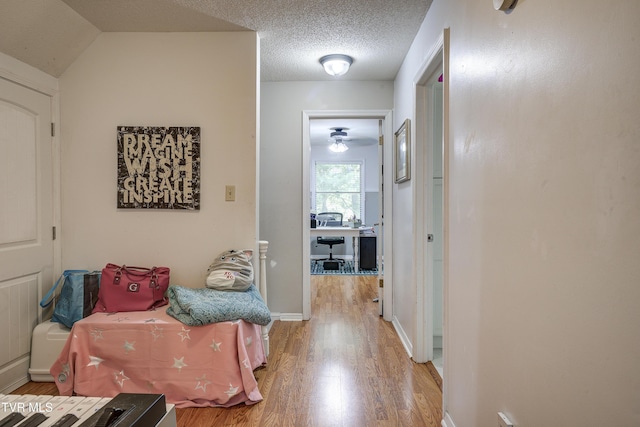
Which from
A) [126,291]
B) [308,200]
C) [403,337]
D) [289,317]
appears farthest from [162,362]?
[308,200]

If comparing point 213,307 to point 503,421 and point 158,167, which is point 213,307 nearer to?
point 158,167

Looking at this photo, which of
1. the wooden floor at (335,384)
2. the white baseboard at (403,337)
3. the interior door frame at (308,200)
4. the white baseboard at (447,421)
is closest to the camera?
the white baseboard at (447,421)

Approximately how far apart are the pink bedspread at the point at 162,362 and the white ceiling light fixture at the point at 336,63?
2.12 m

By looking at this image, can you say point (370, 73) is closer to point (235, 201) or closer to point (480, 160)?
point (235, 201)

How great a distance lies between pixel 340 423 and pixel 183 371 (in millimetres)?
892

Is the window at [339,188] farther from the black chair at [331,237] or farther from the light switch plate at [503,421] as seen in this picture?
the light switch plate at [503,421]

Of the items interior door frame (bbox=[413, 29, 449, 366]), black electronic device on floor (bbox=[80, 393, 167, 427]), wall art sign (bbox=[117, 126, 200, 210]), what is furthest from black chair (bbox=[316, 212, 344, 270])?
black electronic device on floor (bbox=[80, 393, 167, 427])

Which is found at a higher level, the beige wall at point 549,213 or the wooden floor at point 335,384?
the beige wall at point 549,213

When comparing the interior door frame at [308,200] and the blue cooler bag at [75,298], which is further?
the interior door frame at [308,200]

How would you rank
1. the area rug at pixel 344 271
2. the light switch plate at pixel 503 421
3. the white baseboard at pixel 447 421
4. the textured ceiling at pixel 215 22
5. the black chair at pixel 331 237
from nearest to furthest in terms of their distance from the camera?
the light switch plate at pixel 503 421 → the white baseboard at pixel 447 421 → the textured ceiling at pixel 215 22 → the area rug at pixel 344 271 → the black chair at pixel 331 237

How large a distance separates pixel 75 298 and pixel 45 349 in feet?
1.30

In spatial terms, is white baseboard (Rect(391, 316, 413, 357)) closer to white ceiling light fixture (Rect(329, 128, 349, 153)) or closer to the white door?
the white door

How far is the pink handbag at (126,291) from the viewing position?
7.28 ft

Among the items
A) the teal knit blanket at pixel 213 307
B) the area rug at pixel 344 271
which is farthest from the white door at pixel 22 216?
the area rug at pixel 344 271
